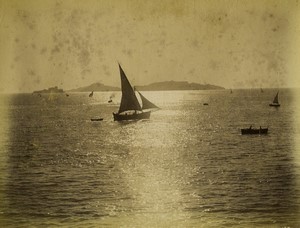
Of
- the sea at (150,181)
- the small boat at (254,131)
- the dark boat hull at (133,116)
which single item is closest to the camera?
the sea at (150,181)

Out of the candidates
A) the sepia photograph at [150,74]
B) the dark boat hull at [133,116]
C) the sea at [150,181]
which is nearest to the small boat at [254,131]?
the sea at [150,181]

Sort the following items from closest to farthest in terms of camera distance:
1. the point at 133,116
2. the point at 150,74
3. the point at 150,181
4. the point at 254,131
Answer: the point at 150,74, the point at 150,181, the point at 254,131, the point at 133,116

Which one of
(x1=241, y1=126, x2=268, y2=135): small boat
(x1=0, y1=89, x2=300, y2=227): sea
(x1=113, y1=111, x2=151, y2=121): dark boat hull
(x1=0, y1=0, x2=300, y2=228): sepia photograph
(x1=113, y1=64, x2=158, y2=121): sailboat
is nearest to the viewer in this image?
(x1=0, y1=0, x2=300, y2=228): sepia photograph

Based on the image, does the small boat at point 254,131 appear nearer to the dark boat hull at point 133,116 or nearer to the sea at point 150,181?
the sea at point 150,181

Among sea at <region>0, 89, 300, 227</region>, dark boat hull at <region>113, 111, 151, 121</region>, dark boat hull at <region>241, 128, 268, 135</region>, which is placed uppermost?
dark boat hull at <region>113, 111, 151, 121</region>

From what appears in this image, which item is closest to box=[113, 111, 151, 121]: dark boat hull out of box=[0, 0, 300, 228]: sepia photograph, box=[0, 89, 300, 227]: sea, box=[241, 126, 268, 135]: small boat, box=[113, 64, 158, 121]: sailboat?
box=[113, 64, 158, 121]: sailboat

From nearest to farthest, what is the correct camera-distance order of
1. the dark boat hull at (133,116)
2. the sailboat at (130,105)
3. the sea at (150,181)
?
the sea at (150,181) → the sailboat at (130,105) → the dark boat hull at (133,116)

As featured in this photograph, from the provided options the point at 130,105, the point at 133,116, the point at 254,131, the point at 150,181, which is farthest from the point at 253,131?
the point at 150,181

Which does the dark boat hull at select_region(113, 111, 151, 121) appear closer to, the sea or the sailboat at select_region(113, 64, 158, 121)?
the sailboat at select_region(113, 64, 158, 121)

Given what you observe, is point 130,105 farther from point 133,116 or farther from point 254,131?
point 254,131

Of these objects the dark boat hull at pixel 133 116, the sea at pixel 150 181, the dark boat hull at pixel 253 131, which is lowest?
the sea at pixel 150 181

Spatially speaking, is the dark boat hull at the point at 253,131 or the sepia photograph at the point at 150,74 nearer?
the sepia photograph at the point at 150,74
